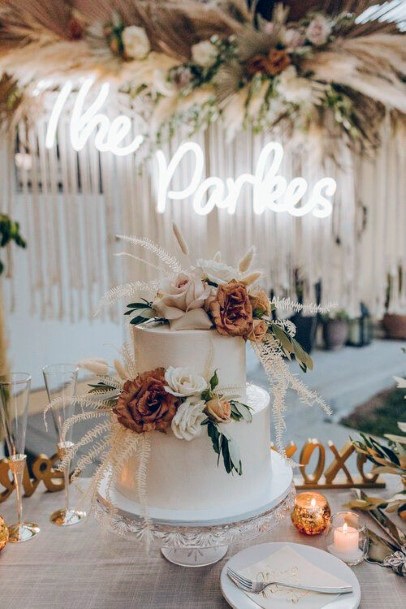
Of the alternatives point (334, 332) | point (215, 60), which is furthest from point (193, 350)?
point (334, 332)

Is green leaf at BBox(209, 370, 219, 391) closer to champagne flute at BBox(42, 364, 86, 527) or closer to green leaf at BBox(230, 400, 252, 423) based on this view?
green leaf at BBox(230, 400, 252, 423)

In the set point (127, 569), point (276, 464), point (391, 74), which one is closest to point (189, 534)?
point (127, 569)

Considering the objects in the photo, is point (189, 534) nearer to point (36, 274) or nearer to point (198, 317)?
point (198, 317)

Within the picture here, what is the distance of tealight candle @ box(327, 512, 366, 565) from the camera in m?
0.96

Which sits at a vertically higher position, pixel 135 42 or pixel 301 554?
pixel 135 42

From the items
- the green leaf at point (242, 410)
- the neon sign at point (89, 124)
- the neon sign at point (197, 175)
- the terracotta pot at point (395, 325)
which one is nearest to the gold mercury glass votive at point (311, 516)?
the green leaf at point (242, 410)

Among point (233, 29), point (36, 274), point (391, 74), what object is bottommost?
point (36, 274)

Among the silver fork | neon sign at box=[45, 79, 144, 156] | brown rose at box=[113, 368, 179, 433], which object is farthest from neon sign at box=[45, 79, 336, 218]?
the silver fork

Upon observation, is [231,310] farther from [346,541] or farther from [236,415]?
[346,541]

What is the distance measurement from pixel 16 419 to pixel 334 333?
4.03 metres

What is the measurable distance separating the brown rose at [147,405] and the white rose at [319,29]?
1763mm

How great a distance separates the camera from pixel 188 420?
2.86ft

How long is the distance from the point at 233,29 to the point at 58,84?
0.75 metres

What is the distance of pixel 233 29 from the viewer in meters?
2.16
